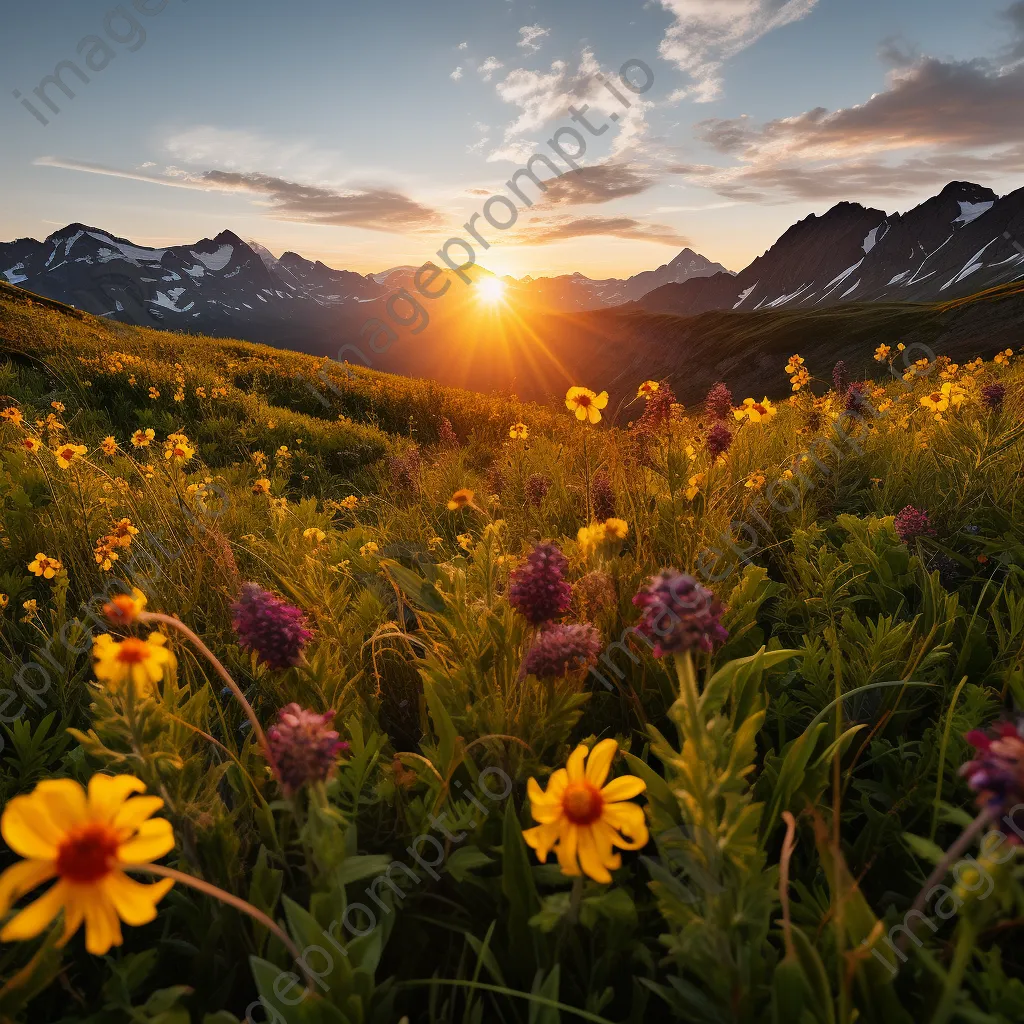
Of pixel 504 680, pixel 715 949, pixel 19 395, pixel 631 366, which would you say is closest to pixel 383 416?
pixel 19 395

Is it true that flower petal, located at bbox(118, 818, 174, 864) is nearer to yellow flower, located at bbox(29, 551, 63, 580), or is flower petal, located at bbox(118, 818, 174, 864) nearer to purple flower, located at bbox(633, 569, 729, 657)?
purple flower, located at bbox(633, 569, 729, 657)

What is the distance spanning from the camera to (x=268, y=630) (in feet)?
5.26

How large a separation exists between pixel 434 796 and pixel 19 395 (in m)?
9.99

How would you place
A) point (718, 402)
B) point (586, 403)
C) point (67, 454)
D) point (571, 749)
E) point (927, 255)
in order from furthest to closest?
point (927, 255) < point (718, 402) < point (67, 454) < point (586, 403) < point (571, 749)

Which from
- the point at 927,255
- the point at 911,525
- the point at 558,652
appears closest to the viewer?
the point at 558,652

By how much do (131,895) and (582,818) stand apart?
0.73 meters

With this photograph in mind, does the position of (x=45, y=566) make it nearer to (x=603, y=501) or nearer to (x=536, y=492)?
(x=536, y=492)

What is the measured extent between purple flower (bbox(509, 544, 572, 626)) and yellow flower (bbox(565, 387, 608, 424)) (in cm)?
147

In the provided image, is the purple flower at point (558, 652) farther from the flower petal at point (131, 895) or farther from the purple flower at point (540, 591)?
the flower petal at point (131, 895)

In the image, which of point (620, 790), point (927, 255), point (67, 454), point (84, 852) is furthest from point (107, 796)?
point (927, 255)

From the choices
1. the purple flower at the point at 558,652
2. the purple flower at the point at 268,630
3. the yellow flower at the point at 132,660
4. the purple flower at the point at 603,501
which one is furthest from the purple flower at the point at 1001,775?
the purple flower at the point at 603,501

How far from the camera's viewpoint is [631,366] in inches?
3935

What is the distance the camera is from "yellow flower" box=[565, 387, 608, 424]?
3068 mm

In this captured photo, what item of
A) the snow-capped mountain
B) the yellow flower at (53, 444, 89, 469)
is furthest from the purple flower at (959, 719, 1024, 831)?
the snow-capped mountain
